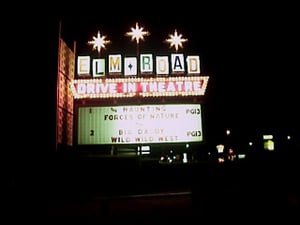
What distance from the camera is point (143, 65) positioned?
15547 millimetres

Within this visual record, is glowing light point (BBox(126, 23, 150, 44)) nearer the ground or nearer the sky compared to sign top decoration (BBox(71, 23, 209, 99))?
nearer the sky

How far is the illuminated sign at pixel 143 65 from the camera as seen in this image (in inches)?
607

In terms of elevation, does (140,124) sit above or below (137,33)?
below

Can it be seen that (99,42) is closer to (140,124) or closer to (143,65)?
(143,65)

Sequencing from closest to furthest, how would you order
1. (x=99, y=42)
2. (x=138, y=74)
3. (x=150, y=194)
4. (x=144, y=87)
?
(x=144, y=87) < (x=138, y=74) < (x=150, y=194) < (x=99, y=42)

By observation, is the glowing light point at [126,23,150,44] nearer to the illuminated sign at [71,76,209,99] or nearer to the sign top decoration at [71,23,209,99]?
the sign top decoration at [71,23,209,99]

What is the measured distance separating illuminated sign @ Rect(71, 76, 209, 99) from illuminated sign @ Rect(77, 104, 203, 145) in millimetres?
804

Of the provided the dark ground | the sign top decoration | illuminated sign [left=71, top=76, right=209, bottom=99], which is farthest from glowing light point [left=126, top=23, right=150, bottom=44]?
the dark ground

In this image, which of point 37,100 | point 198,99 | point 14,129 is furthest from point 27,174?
point 198,99

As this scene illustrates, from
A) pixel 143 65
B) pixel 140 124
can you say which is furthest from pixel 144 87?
pixel 140 124

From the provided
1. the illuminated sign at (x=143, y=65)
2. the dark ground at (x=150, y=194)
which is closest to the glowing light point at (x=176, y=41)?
the illuminated sign at (x=143, y=65)

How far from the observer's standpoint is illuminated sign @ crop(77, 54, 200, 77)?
15.4m

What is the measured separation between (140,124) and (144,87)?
169cm

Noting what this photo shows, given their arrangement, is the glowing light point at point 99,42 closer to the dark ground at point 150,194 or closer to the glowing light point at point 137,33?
the glowing light point at point 137,33
